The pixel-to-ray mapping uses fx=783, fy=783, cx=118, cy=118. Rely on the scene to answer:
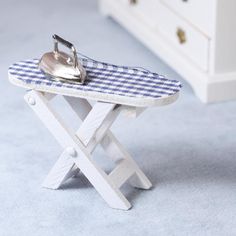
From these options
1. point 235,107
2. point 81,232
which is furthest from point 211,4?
point 81,232

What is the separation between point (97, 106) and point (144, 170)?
42cm

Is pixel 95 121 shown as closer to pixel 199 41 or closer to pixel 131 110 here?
pixel 131 110

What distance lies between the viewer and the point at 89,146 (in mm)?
2287

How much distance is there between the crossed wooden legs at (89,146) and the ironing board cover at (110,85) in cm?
4

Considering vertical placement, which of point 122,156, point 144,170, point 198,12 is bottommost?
point 144,170

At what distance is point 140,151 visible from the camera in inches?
104

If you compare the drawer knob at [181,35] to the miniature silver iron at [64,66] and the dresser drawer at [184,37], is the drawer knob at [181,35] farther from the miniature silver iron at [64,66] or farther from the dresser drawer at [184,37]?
the miniature silver iron at [64,66]

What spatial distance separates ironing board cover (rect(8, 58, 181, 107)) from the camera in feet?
7.07

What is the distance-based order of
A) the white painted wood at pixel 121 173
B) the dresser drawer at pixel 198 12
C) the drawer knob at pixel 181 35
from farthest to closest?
1. the drawer knob at pixel 181 35
2. the dresser drawer at pixel 198 12
3. the white painted wood at pixel 121 173

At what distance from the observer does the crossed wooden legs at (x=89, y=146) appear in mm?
2234

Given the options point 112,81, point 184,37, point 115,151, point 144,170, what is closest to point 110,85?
point 112,81

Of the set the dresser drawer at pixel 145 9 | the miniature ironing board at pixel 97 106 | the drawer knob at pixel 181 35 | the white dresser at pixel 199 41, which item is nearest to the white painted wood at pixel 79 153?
the miniature ironing board at pixel 97 106

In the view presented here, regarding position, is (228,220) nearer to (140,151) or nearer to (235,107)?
(140,151)

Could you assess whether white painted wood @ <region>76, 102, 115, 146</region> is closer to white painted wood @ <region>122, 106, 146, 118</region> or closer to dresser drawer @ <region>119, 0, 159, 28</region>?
white painted wood @ <region>122, 106, 146, 118</region>
